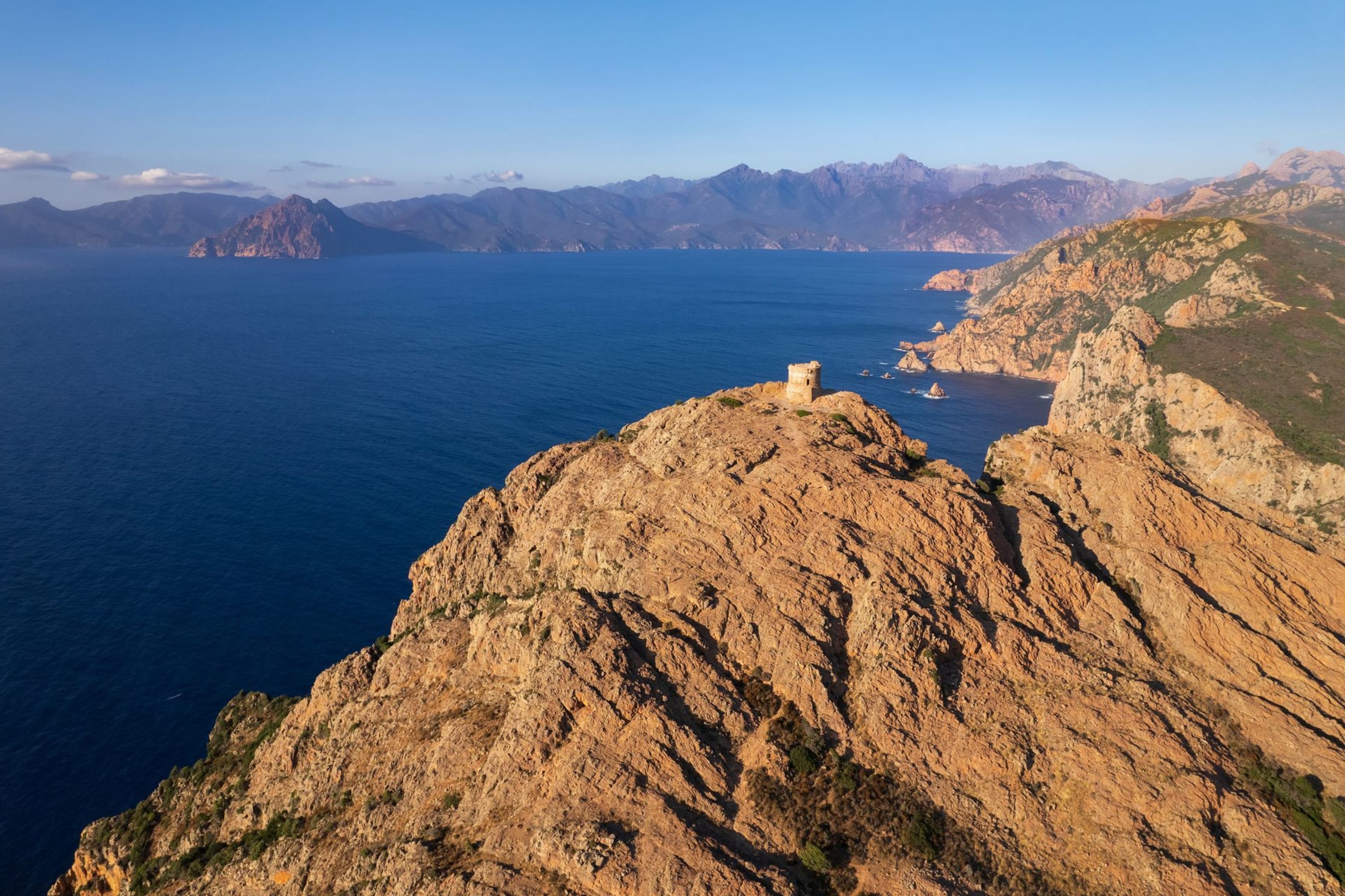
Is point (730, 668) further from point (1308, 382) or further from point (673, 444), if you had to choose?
point (1308, 382)

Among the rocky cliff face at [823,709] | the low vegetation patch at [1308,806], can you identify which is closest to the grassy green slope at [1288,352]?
the rocky cliff face at [823,709]

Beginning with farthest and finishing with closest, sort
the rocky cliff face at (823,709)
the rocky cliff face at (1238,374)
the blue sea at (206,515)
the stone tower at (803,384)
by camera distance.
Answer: the rocky cliff face at (1238,374)
the blue sea at (206,515)
the stone tower at (803,384)
the rocky cliff face at (823,709)

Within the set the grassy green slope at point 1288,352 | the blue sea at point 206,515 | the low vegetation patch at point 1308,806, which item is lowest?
the blue sea at point 206,515

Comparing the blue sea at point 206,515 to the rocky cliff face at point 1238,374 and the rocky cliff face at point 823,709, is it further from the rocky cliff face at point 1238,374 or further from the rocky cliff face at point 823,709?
the rocky cliff face at point 823,709

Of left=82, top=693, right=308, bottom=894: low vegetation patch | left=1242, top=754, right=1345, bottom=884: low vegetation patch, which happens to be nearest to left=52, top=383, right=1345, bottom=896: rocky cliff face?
left=1242, top=754, right=1345, bottom=884: low vegetation patch

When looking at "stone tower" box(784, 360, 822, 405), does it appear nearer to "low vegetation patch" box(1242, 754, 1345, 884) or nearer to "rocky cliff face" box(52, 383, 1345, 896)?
"rocky cliff face" box(52, 383, 1345, 896)

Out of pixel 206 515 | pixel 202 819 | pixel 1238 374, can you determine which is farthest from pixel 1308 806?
pixel 1238 374
